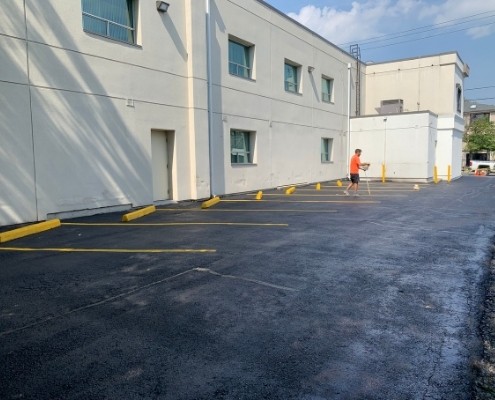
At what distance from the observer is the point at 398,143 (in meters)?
24.8

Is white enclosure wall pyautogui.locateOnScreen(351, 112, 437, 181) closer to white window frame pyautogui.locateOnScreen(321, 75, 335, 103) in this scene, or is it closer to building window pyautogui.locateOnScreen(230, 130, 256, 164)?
white window frame pyautogui.locateOnScreen(321, 75, 335, 103)

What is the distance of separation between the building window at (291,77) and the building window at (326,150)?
4.45 m

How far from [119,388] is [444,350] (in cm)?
266

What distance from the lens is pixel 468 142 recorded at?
183ft

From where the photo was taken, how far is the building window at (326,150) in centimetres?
2461

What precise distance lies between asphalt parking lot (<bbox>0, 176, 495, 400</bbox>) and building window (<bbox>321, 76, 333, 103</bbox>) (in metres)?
17.0

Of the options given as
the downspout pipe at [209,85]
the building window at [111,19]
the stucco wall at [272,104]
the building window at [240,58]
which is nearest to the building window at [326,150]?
the stucco wall at [272,104]

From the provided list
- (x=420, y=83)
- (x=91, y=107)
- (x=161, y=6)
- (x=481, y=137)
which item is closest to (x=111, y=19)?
(x=161, y=6)

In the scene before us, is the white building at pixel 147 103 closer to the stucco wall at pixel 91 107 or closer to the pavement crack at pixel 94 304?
the stucco wall at pixel 91 107

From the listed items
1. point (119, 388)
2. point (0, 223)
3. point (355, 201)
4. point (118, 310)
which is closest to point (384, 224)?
point (355, 201)

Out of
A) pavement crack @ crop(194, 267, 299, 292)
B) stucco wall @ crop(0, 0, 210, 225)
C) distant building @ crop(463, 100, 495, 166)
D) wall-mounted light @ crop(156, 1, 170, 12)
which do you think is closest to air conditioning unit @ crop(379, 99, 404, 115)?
stucco wall @ crop(0, 0, 210, 225)

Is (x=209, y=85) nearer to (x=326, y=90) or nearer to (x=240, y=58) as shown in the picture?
(x=240, y=58)

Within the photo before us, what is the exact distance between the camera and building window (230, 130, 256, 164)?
1684 centimetres

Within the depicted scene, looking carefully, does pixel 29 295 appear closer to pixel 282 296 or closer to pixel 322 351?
pixel 282 296
